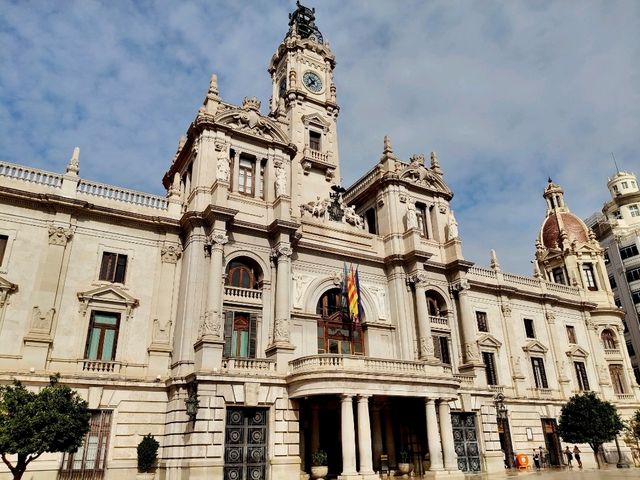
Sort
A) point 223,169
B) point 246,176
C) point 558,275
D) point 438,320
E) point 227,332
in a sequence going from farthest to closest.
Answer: point 558,275 → point 438,320 → point 246,176 → point 223,169 → point 227,332

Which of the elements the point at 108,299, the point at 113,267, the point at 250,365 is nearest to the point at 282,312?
the point at 250,365

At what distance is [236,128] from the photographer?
3031 centimetres

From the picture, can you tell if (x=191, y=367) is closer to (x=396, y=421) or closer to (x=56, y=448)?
(x=56, y=448)

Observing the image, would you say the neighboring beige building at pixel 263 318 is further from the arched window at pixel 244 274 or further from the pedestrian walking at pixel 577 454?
the pedestrian walking at pixel 577 454

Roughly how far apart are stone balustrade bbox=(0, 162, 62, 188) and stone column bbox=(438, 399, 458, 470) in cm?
2294

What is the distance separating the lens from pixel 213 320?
79.9 ft

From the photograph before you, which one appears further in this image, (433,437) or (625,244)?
(625,244)

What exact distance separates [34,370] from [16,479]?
521 centimetres

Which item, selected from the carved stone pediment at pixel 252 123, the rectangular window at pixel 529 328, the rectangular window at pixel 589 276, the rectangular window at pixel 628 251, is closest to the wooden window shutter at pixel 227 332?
the carved stone pediment at pixel 252 123

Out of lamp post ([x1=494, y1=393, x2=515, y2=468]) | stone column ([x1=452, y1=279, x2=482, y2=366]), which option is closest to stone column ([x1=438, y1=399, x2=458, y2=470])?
stone column ([x1=452, y1=279, x2=482, y2=366])

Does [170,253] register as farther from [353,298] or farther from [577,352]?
[577,352]

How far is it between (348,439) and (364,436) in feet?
3.18

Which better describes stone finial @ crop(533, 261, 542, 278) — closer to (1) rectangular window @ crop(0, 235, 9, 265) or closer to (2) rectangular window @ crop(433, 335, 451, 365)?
(2) rectangular window @ crop(433, 335, 451, 365)

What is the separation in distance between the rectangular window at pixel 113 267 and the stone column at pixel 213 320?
458 centimetres
